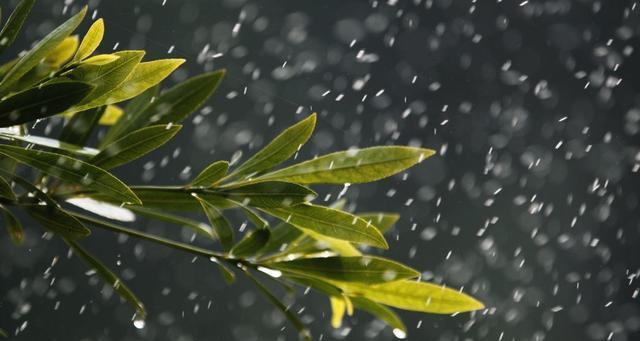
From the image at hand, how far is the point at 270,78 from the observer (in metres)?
1.91

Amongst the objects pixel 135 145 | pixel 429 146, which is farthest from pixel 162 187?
pixel 429 146

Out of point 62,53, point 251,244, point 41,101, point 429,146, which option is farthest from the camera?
point 429,146

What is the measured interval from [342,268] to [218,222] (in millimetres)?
97

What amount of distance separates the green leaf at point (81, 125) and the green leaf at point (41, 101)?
142mm

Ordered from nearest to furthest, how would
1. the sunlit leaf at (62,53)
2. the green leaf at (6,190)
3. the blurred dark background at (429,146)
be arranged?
the green leaf at (6,190) < the sunlit leaf at (62,53) < the blurred dark background at (429,146)

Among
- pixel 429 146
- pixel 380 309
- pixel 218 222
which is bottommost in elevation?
pixel 429 146

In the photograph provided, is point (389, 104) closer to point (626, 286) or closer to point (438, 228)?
point (438, 228)

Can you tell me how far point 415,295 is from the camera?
2.00ft

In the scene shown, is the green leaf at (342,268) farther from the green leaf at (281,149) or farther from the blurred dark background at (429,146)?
the blurred dark background at (429,146)

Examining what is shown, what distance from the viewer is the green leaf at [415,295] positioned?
1.93ft

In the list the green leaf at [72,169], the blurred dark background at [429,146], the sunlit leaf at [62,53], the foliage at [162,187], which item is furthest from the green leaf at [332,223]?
the blurred dark background at [429,146]

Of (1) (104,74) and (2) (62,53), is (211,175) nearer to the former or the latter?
(1) (104,74)

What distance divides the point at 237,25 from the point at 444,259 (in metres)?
0.78

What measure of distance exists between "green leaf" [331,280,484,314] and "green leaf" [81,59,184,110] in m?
0.20
